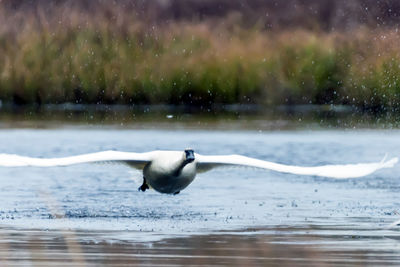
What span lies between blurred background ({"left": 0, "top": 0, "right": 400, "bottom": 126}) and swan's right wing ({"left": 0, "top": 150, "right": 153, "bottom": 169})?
1896 centimetres

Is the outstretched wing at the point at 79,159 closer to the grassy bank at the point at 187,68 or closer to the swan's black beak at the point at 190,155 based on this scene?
the swan's black beak at the point at 190,155

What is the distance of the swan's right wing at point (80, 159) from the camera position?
15.3 metres

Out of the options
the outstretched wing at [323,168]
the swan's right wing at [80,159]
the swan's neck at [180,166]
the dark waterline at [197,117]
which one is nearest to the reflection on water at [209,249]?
the outstretched wing at [323,168]

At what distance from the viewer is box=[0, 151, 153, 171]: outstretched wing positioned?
50.1 feet

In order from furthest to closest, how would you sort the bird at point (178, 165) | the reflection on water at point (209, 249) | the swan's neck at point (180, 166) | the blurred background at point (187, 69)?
the blurred background at point (187, 69) < the swan's neck at point (180, 166) < the bird at point (178, 165) < the reflection on water at point (209, 249)

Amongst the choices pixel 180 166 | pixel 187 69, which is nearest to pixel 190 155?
pixel 180 166

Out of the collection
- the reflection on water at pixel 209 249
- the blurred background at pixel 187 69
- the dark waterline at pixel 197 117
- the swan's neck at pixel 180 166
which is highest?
the blurred background at pixel 187 69

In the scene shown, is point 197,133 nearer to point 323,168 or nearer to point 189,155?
point 189,155

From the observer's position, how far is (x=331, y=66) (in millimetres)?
37031

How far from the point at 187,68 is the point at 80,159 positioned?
2163 cm

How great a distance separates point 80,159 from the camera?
15.9m

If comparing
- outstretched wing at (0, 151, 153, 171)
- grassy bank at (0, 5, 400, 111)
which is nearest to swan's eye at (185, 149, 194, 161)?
outstretched wing at (0, 151, 153, 171)

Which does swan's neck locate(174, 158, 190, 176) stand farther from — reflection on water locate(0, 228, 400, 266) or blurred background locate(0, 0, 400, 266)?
reflection on water locate(0, 228, 400, 266)

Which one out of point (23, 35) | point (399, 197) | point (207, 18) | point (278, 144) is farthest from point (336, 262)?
point (207, 18)
